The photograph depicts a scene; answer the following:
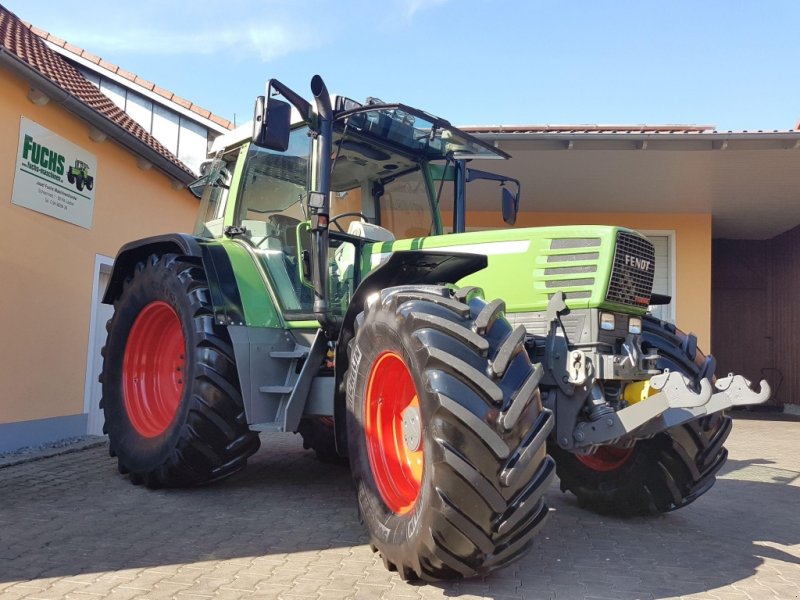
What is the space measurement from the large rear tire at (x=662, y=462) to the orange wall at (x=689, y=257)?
317 inches

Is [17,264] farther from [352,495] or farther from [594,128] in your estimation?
[594,128]

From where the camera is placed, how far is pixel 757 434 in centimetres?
1026

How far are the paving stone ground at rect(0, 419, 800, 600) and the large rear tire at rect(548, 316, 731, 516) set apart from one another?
15cm

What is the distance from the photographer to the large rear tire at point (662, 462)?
3.94m

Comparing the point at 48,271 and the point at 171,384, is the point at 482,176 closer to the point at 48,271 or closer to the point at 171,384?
the point at 171,384

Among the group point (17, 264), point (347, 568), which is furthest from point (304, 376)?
point (17, 264)

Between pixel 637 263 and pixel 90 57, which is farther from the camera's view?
Result: pixel 90 57

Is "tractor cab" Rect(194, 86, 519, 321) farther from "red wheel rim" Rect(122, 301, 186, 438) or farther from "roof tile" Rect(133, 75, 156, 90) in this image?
"roof tile" Rect(133, 75, 156, 90)

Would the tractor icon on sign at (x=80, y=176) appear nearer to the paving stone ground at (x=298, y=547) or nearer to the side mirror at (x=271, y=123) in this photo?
the paving stone ground at (x=298, y=547)

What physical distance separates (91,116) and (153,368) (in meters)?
3.45

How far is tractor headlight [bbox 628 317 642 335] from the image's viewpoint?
3681 millimetres

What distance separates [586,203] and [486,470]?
10.0 meters

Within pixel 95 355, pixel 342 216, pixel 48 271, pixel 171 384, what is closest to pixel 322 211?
pixel 342 216

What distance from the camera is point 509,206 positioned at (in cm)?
512
